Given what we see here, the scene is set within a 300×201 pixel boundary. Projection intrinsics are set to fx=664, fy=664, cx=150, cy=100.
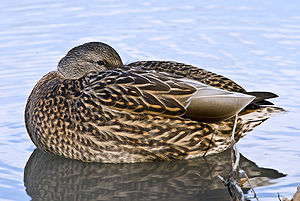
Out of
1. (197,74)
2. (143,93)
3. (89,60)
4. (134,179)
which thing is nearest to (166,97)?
(143,93)

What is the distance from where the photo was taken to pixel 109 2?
1079 centimetres

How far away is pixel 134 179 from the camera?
596cm

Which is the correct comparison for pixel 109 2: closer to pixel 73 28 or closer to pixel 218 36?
pixel 73 28

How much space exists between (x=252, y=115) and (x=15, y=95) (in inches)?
116

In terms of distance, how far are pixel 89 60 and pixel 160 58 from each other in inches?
81.2

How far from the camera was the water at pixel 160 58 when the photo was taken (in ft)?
19.1

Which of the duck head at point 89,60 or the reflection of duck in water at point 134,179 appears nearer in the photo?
the reflection of duck in water at point 134,179

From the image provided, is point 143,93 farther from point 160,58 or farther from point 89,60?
point 160,58

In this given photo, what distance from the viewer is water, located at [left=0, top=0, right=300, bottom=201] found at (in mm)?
5816

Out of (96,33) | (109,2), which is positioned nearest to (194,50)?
(96,33)

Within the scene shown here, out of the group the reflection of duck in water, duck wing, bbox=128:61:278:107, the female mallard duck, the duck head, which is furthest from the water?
the duck head

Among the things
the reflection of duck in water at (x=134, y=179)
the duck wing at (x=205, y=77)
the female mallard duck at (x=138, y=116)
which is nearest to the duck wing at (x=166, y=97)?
the female mallard duck at (x=138, y=116)

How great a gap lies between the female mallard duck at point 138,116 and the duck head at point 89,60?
12.6 inches

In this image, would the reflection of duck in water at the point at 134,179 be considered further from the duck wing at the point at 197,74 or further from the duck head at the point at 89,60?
the duck head at the point at 89,60
